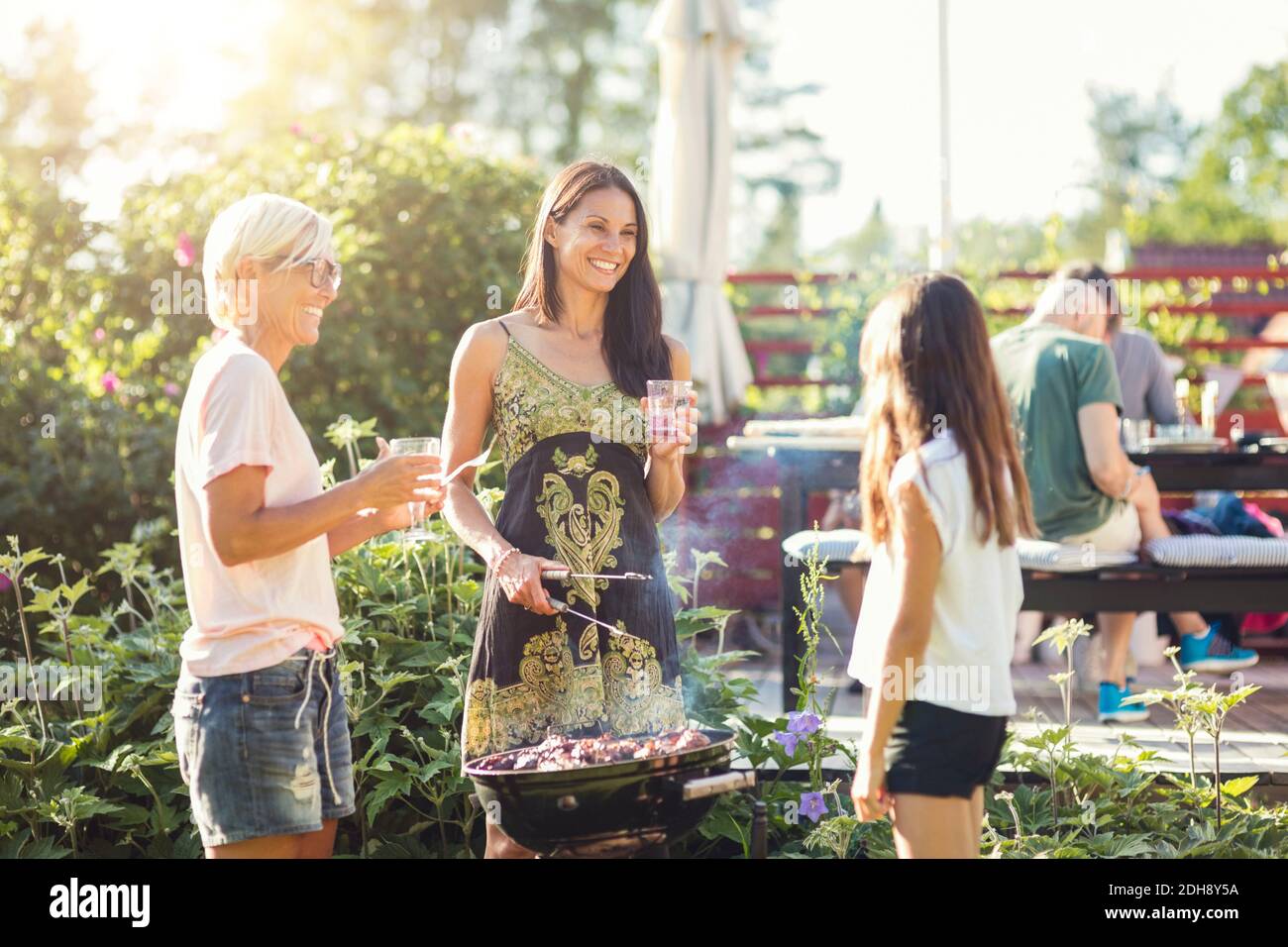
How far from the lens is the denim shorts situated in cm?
233

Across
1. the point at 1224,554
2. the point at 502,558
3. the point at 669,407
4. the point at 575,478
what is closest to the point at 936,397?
the point at 669,407

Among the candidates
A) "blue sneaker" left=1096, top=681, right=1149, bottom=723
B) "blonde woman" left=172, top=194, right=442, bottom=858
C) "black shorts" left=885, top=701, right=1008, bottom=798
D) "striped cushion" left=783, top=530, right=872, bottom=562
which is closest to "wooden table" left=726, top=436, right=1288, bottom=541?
"striped cushion" left=783, top=530, right=872, bottom=562

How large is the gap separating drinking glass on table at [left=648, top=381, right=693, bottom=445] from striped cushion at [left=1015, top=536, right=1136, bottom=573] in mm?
2675

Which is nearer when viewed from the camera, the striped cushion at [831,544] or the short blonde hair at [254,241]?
the short blonde hair at [254,241]

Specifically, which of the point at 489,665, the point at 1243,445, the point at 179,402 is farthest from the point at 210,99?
the point at 489,665

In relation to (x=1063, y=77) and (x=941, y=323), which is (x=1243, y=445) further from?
(x=1063, y=77)

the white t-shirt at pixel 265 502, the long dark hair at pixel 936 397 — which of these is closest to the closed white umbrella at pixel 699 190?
the long dark hair at pixel 936 397

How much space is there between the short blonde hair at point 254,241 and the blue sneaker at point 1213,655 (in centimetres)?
459

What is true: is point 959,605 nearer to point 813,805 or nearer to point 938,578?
point 938,578

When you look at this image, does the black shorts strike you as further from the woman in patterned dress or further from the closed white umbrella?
the closed white umbrella

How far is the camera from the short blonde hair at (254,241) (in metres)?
2.40

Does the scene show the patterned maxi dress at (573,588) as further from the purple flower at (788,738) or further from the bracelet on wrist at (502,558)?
the purple flower at (788,738)
